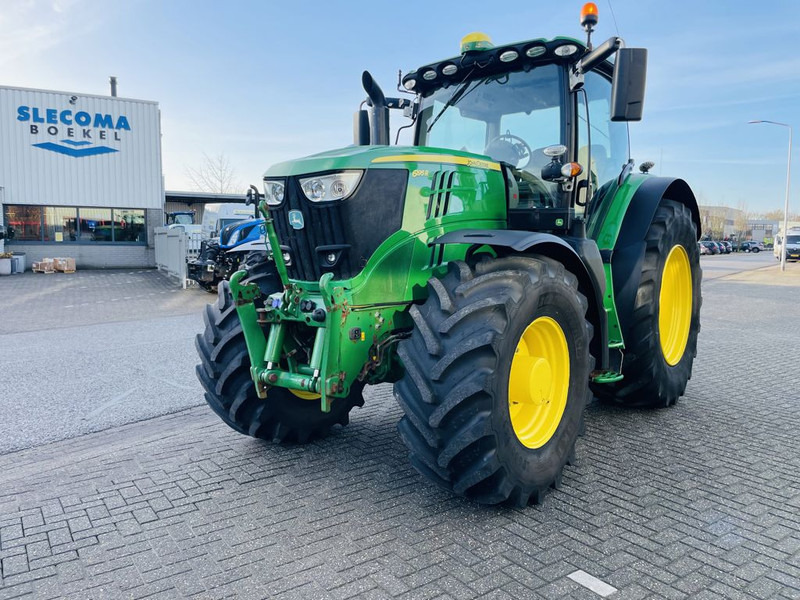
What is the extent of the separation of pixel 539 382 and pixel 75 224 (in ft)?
79.5

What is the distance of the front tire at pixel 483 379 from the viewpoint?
2.96 metres

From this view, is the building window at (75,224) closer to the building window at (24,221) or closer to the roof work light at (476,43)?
the building window at (24,221)

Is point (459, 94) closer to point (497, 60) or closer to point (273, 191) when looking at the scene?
point (497, 60)

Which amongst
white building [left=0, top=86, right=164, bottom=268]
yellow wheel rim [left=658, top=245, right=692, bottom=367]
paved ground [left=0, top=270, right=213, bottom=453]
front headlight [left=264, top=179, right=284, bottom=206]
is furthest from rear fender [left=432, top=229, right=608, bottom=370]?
white building [left=0, top=86, right=164, bottom=268]

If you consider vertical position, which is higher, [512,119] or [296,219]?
[512,119]

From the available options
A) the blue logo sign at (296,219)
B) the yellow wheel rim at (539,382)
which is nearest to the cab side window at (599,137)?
the yellow wheel rim at (539,382)

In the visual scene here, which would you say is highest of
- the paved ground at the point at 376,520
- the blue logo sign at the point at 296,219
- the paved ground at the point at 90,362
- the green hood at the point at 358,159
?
the green hood at the point at 358,159

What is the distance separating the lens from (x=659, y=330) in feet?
16.8

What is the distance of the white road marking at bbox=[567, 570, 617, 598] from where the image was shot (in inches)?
101

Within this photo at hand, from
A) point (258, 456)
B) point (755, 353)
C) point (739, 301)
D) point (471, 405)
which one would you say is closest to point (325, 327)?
point (471, 405)

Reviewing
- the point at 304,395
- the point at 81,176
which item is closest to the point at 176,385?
the point at 304,395

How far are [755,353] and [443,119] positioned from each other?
19.5ft

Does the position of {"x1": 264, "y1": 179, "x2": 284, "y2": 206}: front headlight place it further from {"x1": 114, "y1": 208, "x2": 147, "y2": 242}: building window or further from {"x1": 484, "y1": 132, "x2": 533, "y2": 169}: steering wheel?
{"x1": 114, "y1": 208, "x2": 147, "y2": 242}: building window

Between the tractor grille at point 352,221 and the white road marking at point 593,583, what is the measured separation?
1.89 meters
